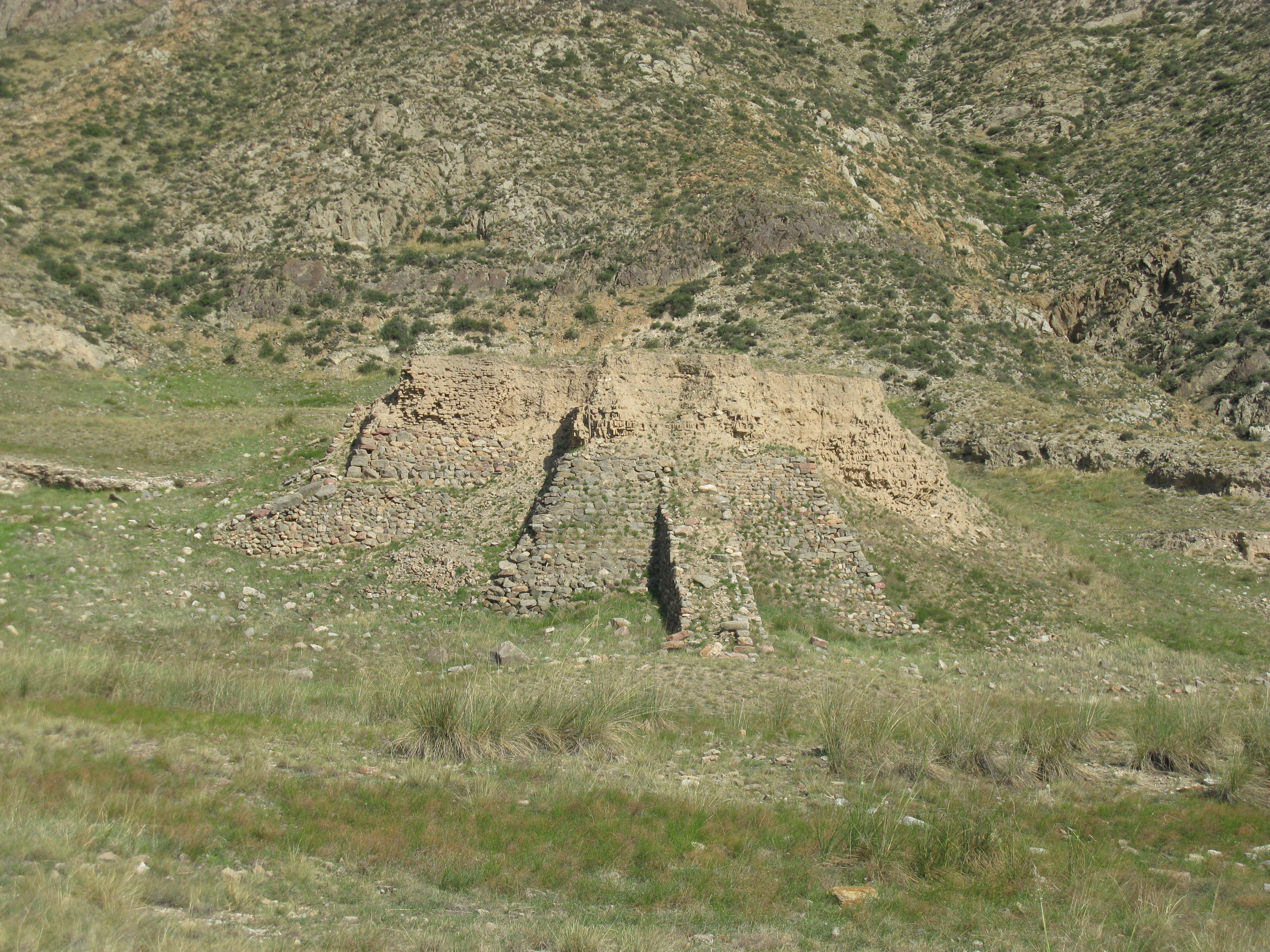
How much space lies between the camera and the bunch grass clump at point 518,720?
27.7 feet

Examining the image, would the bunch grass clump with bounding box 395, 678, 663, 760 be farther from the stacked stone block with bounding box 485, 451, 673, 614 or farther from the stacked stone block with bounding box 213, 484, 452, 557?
the stacked stone block with bounding box 213, 484, 452, 557

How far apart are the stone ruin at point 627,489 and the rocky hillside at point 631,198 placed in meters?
16.6

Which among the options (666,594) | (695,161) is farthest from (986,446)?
(695,161)

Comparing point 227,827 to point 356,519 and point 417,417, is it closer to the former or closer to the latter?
point 356,519

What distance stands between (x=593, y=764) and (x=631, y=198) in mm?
42533

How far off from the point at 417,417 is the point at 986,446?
2072 centimetres

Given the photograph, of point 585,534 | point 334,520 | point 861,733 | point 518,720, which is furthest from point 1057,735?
point 334,520

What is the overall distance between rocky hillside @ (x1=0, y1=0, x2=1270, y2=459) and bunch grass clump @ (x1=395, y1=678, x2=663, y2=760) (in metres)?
26.1

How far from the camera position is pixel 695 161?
156ft

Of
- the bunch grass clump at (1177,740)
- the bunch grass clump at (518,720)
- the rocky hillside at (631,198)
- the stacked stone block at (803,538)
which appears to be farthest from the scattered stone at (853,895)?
the rocky hillside at (631,198)

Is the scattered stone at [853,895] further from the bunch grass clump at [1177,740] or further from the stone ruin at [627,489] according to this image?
the stone ruin at [627,489]

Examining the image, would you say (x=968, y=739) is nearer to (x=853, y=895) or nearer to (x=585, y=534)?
(x=853, y=895)

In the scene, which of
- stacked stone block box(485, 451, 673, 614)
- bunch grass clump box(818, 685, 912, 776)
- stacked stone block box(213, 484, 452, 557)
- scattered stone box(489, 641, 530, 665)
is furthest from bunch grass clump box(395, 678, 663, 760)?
stacked stone block box(213, 484, 452, 557)

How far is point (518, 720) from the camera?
8766 mm
